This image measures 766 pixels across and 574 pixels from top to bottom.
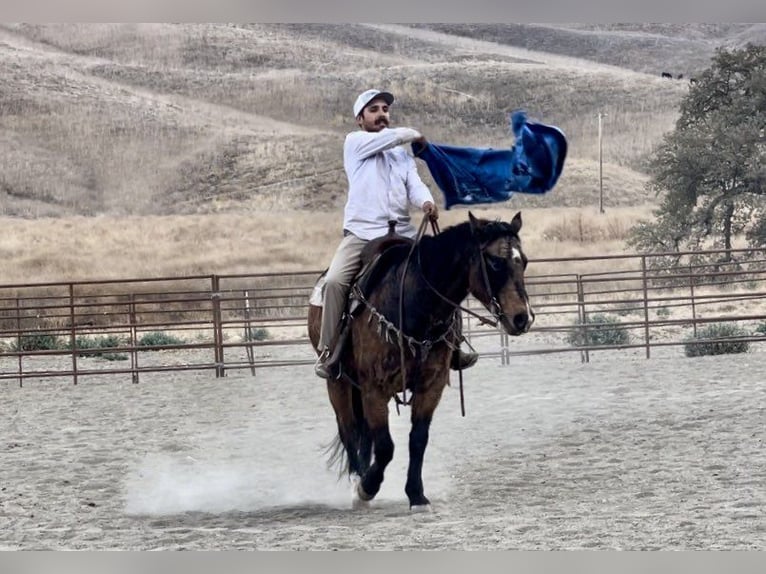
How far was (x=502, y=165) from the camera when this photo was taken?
5453 mm

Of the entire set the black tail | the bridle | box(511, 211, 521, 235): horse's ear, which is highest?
box(511, 211, 521, 235): horse's ear

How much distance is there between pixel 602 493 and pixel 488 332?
7.22 meters

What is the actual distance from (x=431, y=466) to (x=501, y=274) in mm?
2322

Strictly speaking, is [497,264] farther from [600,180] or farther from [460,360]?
[600,180]

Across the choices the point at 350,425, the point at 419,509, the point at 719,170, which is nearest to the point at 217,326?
the point at 350,425

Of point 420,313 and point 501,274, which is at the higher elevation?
point 501,274

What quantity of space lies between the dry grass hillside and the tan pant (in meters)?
11.8

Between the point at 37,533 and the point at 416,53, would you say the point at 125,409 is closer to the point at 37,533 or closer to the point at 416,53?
the point at 37,533

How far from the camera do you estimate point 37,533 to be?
528 cm

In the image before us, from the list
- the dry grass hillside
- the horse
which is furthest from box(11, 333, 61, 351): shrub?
the horse

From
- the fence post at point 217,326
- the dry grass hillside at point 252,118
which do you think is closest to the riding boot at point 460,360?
the fence post at point 217,326

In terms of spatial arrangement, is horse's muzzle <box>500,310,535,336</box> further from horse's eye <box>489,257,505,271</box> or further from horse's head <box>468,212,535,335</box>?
horse's eye <box>489,257,505,271</box>

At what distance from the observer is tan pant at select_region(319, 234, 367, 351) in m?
5.45

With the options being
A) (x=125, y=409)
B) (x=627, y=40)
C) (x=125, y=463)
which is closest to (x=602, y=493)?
(x=125, y=463)
